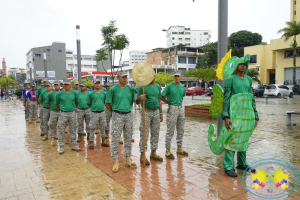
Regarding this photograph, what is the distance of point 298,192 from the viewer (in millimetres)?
3484

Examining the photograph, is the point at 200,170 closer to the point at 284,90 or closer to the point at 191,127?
the point at 191,127

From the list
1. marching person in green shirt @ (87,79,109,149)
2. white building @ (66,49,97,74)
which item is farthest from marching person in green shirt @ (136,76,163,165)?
white building @ (66,49,97,74)

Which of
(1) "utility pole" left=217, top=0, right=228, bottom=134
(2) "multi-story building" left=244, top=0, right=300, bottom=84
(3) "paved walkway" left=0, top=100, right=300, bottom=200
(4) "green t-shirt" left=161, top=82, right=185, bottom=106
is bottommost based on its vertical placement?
(3) "paved walkway" left=0, top=100, right=300, bottom=200

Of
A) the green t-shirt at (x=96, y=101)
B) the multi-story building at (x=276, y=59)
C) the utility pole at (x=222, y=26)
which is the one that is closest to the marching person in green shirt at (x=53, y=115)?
the green t-shirt at (x=96, y=101)

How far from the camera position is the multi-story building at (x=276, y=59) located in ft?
98.4

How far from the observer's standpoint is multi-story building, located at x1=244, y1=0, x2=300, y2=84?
3000 centimetres

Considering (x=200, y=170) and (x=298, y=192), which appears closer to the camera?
(x=298, y=192)

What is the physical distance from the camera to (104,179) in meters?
4.11

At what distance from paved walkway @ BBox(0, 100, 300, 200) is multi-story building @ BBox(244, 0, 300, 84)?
30.0m

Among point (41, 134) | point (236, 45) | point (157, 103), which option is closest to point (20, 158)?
point (41, 134)

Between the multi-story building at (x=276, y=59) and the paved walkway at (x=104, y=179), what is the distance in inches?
1180

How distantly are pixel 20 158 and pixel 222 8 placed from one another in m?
5.83

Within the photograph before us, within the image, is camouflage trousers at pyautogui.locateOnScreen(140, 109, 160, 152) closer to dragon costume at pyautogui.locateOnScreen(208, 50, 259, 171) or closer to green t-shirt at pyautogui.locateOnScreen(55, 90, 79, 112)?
dragon costume at pyautogui.locateOnScreen(208, 50, 259, 171)

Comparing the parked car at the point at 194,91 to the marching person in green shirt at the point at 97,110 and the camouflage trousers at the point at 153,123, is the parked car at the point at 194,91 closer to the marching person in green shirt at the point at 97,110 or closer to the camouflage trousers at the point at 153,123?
the marching person in green shirt at the point at 97,110
